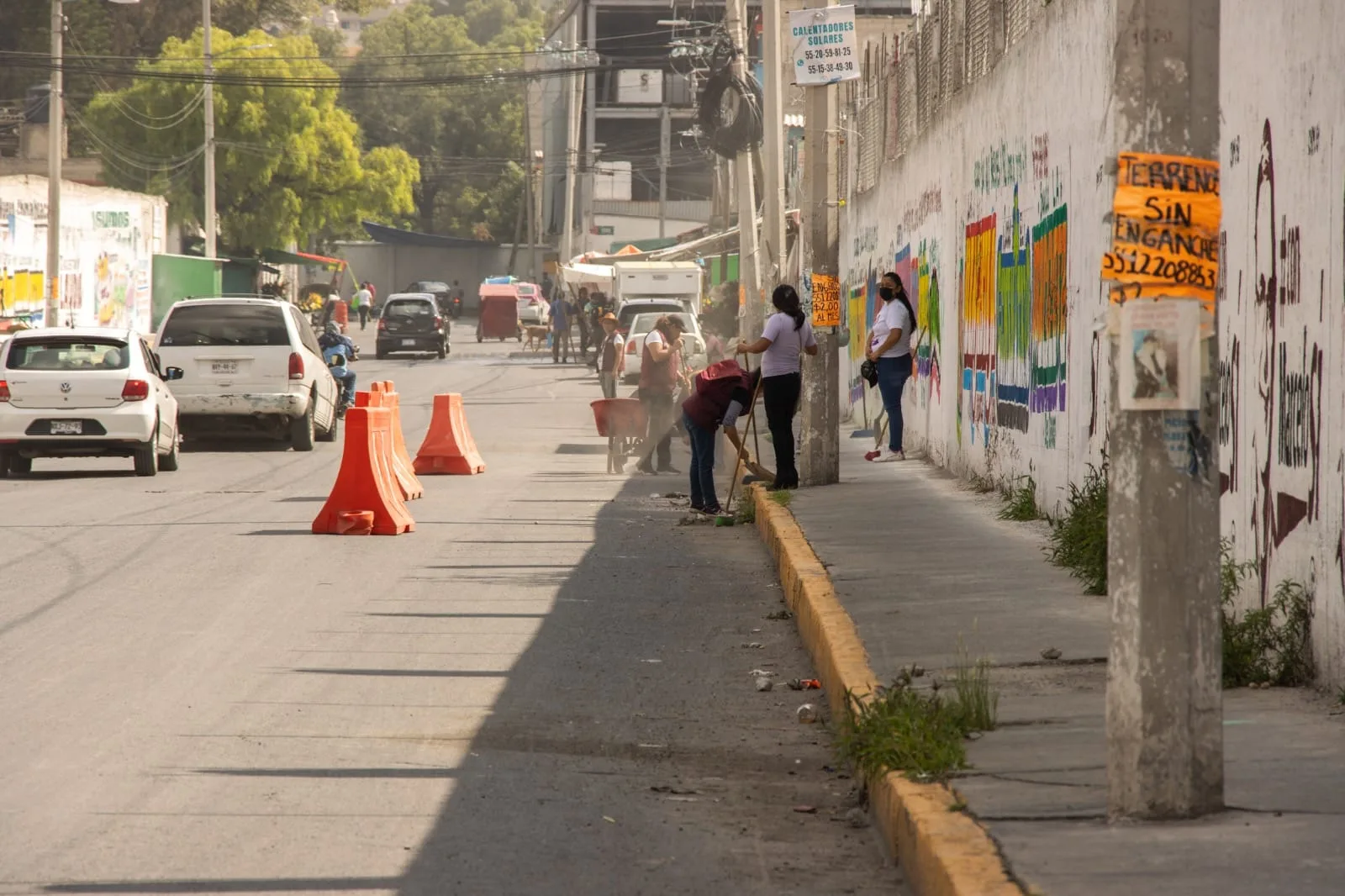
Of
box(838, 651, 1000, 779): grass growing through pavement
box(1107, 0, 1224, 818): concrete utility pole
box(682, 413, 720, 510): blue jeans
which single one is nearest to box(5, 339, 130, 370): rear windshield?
box(682, 413, 720, 510): blue jeans

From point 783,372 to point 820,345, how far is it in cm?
48

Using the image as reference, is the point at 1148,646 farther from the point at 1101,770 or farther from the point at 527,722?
the point at 527,722

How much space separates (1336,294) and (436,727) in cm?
374

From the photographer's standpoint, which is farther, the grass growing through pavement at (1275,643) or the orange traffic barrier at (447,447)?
the orange traffic barrier at (447,447)

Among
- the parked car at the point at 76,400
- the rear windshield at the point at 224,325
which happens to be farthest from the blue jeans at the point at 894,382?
the rear windshield at the point at 224,325

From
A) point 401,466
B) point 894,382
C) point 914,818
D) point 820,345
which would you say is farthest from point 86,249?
point 914,818

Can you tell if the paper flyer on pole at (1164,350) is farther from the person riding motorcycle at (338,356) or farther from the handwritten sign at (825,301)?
the person riding motorcycle at (338,356)

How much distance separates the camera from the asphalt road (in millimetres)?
5633

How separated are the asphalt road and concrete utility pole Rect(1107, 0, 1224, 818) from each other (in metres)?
0.95

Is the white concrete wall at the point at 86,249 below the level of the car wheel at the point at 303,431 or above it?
above

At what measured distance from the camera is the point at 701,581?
1212 cm

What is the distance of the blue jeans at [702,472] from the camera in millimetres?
15789

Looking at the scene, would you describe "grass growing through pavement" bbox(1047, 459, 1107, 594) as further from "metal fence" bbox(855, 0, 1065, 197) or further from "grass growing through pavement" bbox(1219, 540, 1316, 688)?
"metal fence" bbox(855, 0, 1065, 197)

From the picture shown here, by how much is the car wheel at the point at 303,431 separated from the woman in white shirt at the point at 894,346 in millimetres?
8135
